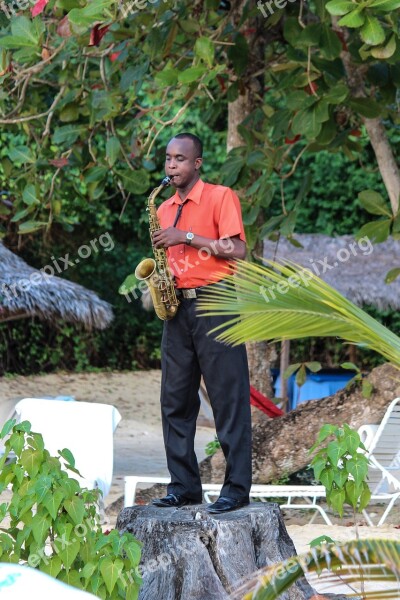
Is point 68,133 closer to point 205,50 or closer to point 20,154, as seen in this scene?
point 20,154

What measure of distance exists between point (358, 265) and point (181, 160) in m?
8.28

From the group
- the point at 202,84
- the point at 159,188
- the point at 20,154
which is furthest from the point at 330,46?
the point at 20,154

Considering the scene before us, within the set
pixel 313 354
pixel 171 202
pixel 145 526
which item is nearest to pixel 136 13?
pixel 171 202

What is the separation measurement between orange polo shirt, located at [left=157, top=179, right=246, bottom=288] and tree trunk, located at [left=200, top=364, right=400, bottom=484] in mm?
2910

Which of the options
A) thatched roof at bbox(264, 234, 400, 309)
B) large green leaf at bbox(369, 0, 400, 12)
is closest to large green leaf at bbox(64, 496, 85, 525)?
large green leaf at bbox(369, 0, 400, 12)

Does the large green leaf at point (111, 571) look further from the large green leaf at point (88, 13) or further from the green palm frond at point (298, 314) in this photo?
the large green leaf at point (88, 13)

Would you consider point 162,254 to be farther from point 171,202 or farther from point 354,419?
point 354,419

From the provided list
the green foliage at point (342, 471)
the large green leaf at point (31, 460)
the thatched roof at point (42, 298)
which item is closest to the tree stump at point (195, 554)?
the green foliage at point (342, 471)

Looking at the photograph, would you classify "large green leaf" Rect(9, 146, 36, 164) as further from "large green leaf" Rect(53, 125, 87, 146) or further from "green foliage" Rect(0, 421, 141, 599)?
"green foliage" Rect(0, 421, 141, 599)

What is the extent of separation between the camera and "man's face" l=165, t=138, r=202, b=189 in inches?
159

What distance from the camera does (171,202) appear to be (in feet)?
14.0

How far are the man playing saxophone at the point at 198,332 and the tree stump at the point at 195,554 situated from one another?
0.39 ft

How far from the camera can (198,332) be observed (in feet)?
13.5

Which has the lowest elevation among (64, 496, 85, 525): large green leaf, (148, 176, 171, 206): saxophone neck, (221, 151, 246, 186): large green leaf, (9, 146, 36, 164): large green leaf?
(64, 496, 85, 525): large green leaf
